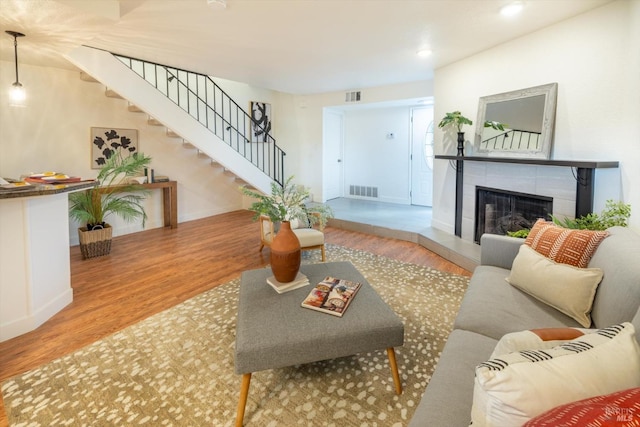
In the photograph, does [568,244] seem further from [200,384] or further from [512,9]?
[200,384]

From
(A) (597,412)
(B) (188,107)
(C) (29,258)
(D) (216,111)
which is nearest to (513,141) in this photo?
(A) (597,412)

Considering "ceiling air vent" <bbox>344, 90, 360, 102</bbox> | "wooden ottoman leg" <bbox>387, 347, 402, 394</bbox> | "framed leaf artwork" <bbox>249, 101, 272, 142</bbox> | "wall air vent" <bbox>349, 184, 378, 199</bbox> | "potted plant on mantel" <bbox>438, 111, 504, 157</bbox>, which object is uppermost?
"ceiling air vent" <bbox>344, 90, 360, 102</bbox>

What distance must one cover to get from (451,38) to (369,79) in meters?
2.16

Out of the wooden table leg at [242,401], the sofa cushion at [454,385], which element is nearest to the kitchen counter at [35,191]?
the wooden table leg at [242,401]

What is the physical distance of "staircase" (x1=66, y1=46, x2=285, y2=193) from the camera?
4.14 m

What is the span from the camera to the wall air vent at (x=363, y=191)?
7.67 meters

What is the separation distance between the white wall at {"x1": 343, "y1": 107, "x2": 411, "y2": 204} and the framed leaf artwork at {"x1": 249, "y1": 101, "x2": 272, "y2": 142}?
1.86 m

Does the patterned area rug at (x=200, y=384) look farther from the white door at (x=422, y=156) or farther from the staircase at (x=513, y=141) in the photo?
the white door at (x=422, y=156)

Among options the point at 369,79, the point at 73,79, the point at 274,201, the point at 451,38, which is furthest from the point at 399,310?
the point at 73,79

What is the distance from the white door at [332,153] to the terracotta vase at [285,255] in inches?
208

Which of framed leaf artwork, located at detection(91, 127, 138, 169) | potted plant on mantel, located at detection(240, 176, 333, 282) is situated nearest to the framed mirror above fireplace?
potted plant on mantel, located at detection(240, 176, 333, 282)

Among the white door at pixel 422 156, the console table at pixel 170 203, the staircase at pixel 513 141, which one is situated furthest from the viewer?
the white door at pixel 422 156

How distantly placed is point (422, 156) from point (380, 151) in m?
0.97

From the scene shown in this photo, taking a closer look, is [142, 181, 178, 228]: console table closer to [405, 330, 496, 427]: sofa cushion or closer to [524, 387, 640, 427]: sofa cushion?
[405, 330, 496, 427]: sofa cushion
